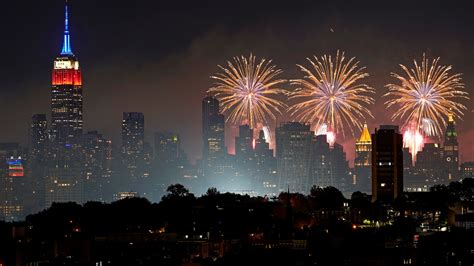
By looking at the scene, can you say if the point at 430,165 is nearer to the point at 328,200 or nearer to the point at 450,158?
the point at 450,158

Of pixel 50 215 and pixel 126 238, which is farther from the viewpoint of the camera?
pixel 50 215

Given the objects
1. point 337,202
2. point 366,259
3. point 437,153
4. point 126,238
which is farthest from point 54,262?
point 437,153

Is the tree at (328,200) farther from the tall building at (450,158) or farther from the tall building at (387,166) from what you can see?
the tall building at (450,158)

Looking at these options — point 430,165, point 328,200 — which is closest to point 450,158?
point 430,165

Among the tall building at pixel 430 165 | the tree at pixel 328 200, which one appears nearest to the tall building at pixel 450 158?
the tall building at pixel 430 165

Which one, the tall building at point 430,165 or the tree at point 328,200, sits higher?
the tall building at point 430,165

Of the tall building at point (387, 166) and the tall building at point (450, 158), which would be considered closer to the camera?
the tall building at point (387, 166)

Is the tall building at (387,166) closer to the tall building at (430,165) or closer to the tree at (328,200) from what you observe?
the tree at (328,200)

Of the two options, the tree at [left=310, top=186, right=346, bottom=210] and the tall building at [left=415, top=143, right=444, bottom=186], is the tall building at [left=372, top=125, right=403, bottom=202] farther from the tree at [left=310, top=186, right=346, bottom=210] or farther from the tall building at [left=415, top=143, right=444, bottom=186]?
the tall building at [left=415, top=143, right=444, bottom=186]

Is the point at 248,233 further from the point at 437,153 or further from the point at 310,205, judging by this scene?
the point at 437,153

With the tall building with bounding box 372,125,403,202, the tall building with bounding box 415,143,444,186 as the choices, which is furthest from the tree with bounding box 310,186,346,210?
the tall building with bounding box 415,143,444,186
